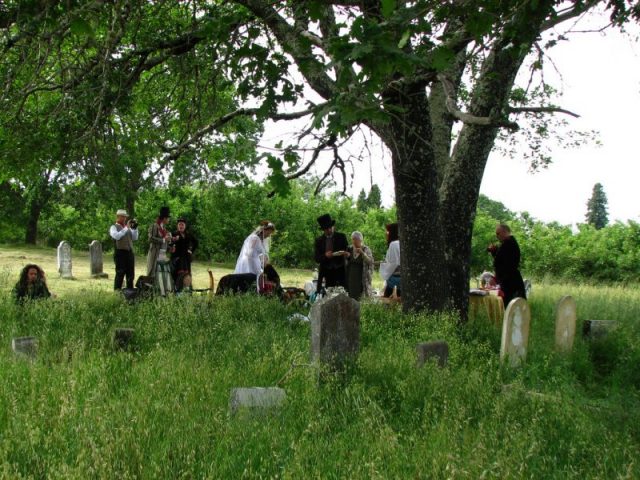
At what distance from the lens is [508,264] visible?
11328mm

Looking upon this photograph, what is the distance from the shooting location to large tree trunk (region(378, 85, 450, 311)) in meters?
9.15

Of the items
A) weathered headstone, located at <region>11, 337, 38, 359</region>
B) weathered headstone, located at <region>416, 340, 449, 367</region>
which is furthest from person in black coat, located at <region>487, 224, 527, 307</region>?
weathered headstone, located at <region>11, 337, 38, 359</region>

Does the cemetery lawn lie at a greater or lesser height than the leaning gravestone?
lesser

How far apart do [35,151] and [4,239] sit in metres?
35.5

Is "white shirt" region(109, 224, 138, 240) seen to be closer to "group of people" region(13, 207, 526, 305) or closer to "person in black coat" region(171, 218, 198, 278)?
"group of people" region(13, 207, 526, 305)

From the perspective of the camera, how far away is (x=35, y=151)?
387 inches

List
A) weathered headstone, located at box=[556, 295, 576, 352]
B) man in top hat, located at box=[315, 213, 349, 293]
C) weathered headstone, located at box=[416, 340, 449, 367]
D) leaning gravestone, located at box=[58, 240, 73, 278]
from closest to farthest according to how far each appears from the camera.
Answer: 1. weathered headstone, located at box=[416, 340, 449, 367]
2. weathered headstone, located at box=[556, 295, 576, 352]
3. man in top hat, located at box=[315, 213, 349, 293]
4. leaning gravestone, located at box=[58, 240, 73, 278]

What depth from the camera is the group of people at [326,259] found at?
11461mm

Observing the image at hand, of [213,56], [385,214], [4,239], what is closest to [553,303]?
[213,56]

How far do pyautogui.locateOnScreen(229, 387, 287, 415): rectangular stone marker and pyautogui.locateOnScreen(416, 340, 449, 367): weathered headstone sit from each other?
180 centimetres

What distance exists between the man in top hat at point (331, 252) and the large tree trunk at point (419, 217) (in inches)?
105

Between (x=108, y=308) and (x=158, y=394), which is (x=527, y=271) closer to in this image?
(x=108, y=308)

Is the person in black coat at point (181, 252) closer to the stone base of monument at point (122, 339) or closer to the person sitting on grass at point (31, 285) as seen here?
the person sitting on grass at point (31, 285)

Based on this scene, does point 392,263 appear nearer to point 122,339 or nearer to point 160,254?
point 160,254
